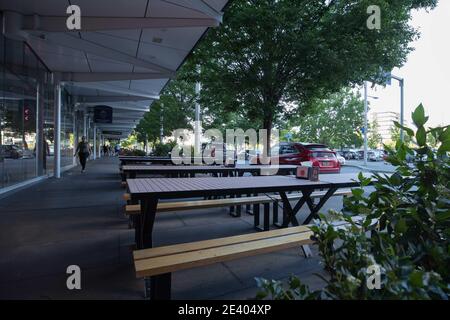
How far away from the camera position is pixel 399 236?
4.89 feet

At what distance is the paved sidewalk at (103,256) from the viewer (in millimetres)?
2941

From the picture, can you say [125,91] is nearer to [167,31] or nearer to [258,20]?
[167,31]

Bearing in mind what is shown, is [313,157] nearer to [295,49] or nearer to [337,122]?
[295,49]

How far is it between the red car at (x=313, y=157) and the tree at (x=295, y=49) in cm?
248

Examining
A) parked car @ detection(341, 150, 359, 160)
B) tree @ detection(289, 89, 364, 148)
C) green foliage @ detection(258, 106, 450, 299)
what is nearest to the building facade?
green foliage @ detection(258, 106, 450, 299)

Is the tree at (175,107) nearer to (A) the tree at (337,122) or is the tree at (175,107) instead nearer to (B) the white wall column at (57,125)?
(B) the white wall column at (57,125)

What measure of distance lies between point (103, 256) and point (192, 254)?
A: 189cm

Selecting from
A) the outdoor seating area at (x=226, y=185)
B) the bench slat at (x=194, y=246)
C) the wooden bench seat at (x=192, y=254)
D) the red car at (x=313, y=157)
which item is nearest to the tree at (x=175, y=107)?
the outdoor seating area at (x=226, y=185)

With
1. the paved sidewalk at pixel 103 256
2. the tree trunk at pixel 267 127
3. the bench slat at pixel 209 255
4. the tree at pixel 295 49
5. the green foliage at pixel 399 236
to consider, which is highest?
the tree at pixel 295 49

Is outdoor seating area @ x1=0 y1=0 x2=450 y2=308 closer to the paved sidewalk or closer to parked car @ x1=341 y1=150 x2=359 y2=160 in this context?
the paved sidewalk

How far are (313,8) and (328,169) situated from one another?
5539 millimetres

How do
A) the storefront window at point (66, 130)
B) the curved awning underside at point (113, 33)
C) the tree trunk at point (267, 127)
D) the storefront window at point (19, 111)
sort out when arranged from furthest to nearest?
1. the storefront window at point (66, 130)
2. the tree trunk at point (267, 127)
3. the storefront window at point (19, 111)
4. the curved awning underside at point (113, 33)

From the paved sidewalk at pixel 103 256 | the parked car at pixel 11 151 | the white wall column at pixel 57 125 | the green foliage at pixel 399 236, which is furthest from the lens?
the white wall column at pixel 57 125
